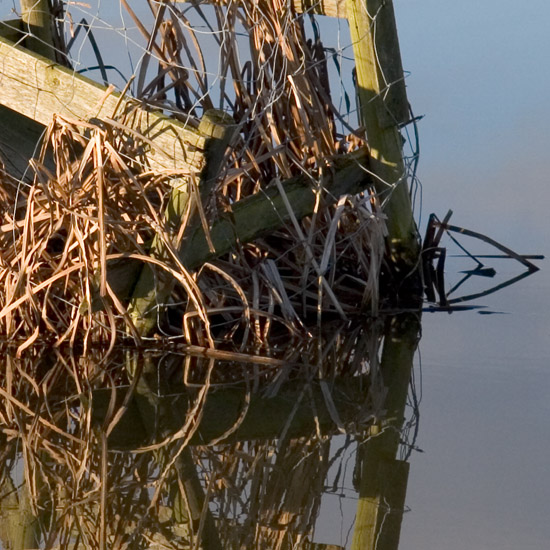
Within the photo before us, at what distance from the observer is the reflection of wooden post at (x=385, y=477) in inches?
71.2

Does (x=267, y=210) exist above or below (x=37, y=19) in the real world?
below

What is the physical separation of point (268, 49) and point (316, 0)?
0.23 meters

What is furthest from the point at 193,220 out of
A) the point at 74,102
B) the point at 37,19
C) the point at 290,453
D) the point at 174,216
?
the point at 37,19

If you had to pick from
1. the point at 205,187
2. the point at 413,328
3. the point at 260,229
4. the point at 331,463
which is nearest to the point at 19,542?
the point at 331,463

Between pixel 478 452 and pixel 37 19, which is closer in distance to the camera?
pixel 478 452

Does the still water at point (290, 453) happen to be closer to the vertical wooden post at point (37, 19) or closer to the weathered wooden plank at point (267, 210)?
the weathered wooden plank at point (267, 210)

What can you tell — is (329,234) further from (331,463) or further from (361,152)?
(331,463)

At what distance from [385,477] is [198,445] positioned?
0.40 metres

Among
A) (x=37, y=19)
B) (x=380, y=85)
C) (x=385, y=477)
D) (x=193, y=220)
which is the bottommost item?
(x=385, y=477)

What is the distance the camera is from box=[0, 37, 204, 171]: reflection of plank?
2.71m

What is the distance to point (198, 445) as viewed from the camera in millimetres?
2252

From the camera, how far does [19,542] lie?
1754 mm

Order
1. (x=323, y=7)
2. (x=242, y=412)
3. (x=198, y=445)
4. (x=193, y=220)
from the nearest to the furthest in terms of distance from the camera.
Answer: (x=198, y=445) < (x=242, y=412) < (x=193, y=220) < (x=323, y=7)

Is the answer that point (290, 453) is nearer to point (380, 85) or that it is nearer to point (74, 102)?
point (74, 102)
